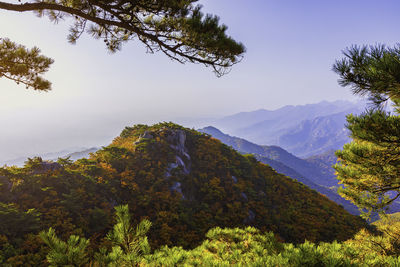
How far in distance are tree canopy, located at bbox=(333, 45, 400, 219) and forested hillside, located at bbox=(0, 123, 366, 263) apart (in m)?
3.92

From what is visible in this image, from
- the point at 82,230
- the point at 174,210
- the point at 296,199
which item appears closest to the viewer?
the point at 82,230

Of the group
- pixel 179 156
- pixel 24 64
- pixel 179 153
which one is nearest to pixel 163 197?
pixel 179 156

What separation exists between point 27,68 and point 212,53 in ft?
18.1

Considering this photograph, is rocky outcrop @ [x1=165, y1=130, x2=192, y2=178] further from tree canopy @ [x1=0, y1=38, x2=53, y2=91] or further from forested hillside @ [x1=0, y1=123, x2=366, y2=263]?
tree canopy @ [x1=0, y1=38, x2=53, y2=91]

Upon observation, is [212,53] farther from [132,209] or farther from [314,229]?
[314,229]

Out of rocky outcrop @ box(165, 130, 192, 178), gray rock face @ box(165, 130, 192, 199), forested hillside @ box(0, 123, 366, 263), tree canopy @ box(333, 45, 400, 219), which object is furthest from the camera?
rocky outcrop @ box(165, 130, 192, 178)

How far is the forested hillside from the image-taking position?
7.03 metres

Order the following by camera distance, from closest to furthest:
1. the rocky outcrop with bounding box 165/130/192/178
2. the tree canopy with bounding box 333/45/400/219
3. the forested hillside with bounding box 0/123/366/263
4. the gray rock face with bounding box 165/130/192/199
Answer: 1. the tree canopy with bounding box 333/45/400/219
2. the forested hillside with bounding box 0/123/366/263
3. the gray rock face with bounding box 165/130/192/199
4. the rocky outcrop with bounding box 165/130/192/178

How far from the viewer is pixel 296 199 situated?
14836mm

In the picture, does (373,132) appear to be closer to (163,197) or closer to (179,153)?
(163,197)

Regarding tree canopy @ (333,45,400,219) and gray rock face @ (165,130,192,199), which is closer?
tree canopy @ (333,45,400,219)

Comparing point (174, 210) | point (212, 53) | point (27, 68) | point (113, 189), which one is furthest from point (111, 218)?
point (212, 53)

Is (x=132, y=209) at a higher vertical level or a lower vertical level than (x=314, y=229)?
higher

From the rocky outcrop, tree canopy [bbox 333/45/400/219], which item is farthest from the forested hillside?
tree canopy [bbox 333/45/400/219]
